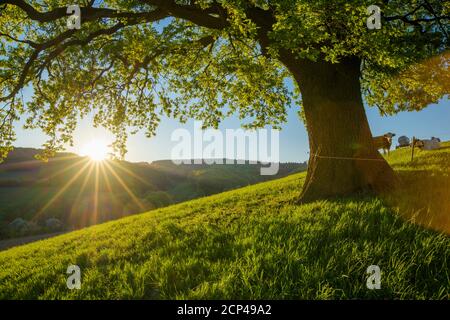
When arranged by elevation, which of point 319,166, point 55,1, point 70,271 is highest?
point 55,1

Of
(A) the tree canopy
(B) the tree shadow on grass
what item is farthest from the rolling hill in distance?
(B) the tree shadow on grass

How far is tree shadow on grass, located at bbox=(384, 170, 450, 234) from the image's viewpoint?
685 centimetres

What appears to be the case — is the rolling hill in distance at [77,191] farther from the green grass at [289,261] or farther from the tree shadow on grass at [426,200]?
the tree shadow on grass at [426,200]

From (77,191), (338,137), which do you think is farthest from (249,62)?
(77,191)

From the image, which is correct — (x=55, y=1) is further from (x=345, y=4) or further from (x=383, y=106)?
(x=383, y=106)

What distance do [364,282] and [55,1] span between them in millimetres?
15411

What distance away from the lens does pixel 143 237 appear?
10.3 meters

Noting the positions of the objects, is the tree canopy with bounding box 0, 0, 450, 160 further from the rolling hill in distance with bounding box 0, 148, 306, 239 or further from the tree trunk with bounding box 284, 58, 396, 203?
the rolling hill in distance with bounding box 0, 148, 306, 239

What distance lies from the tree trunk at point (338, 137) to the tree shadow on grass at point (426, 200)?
876mm

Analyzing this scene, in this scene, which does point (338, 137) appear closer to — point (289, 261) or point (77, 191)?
point (289, 261)

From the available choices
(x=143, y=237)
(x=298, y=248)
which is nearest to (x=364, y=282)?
(x=298, y=248)

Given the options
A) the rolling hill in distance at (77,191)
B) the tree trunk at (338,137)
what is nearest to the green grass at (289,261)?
the tree trunk at (338,137)

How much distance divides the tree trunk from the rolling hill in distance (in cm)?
3867

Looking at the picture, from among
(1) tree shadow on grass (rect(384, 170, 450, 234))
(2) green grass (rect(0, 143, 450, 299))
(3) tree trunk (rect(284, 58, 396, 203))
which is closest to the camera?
(2) green grass (rect(0, 143, 450, 299))
